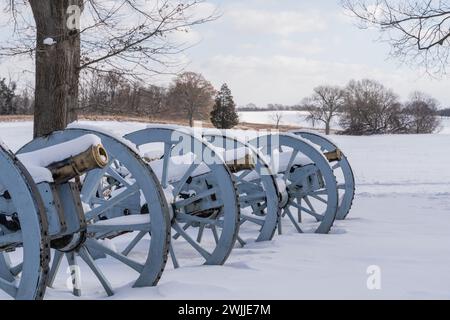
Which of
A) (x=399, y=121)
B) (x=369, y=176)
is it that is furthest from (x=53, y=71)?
(x=399, y=121)

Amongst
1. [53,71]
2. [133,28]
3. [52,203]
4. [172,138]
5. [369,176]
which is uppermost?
[133,28]

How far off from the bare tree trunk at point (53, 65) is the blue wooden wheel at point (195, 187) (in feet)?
8.35

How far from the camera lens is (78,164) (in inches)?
116

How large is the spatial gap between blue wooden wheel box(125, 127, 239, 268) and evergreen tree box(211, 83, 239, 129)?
126ft

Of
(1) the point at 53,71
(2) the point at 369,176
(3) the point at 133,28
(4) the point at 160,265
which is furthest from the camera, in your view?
(2) the point at 369,176

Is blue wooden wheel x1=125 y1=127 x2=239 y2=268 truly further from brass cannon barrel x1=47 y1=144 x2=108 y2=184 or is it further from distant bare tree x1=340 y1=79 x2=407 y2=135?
distant bare tree x1=340 y1=79 x2=407 y2=135

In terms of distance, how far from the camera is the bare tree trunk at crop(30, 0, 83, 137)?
742 centimetres

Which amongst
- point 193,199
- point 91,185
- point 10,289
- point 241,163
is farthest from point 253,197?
point 10,289

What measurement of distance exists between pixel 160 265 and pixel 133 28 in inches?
215

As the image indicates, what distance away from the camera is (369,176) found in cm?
1880

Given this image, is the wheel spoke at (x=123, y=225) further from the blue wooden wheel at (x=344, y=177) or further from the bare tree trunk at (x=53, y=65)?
the blue wooden wheel at (x=344, y=177)

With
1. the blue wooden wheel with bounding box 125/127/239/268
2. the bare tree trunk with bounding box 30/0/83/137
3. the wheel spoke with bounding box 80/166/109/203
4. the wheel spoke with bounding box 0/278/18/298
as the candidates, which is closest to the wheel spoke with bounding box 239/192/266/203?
the blue wooden wheel with bounding box 125/127/239/268
